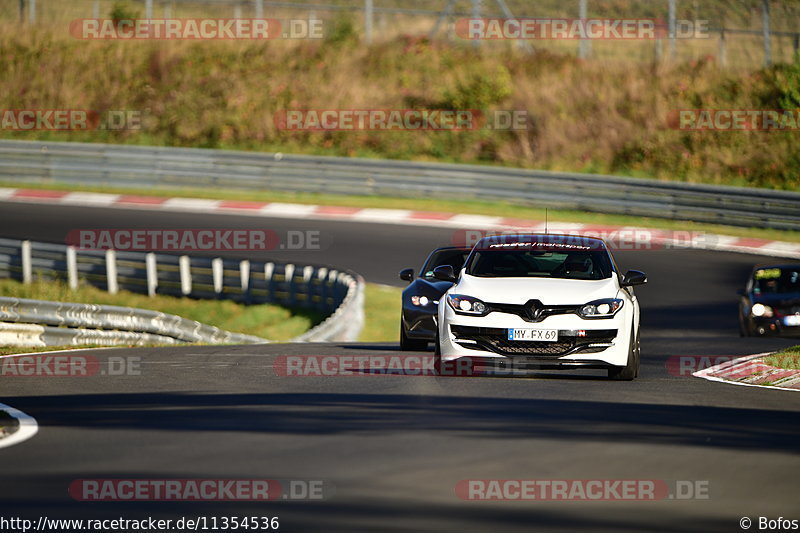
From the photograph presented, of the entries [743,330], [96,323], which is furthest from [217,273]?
[743,330]

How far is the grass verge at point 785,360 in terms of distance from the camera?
555 inches

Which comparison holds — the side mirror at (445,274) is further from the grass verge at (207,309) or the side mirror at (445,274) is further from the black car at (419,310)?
the grass verge at (207,309)

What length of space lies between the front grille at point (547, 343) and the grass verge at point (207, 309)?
13319mm

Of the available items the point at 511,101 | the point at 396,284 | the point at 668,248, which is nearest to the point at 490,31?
the point at 511,101

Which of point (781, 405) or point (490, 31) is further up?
point (490, 31)

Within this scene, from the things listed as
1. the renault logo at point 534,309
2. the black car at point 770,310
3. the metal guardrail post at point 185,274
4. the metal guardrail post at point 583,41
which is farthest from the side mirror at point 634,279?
the metal guardrail post at point 583,41

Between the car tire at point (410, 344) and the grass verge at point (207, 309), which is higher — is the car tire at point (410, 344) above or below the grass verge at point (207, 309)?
above

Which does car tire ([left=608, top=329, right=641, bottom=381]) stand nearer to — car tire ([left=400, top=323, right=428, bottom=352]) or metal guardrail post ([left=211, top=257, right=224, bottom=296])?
car tire ([left=400, top=323, right=428, bottom=352])

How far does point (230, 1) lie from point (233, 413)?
1269 inches

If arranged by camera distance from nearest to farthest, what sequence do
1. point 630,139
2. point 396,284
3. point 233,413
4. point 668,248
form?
point 233,413, point 396,284, point 668,248, point 630,139

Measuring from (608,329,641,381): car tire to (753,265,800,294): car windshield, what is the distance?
28.8 ft

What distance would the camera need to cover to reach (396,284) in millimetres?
26562

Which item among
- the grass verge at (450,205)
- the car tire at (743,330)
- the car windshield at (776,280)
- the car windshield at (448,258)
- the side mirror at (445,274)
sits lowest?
the car tire at (743,330)

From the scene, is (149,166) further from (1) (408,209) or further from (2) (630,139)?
(2) (630,139)
